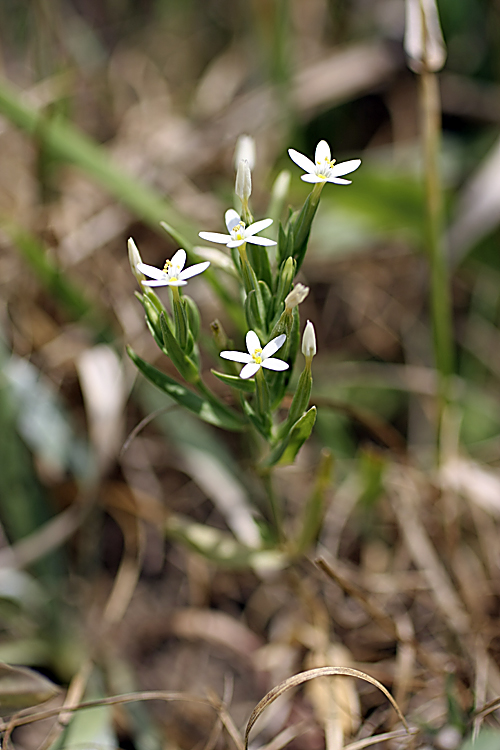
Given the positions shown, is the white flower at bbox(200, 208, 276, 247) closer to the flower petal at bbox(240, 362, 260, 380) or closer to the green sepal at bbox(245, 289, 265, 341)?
the green sepal at bbox(245, 289, 265, 341)

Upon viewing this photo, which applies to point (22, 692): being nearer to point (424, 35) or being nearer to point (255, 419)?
point (255, 419)

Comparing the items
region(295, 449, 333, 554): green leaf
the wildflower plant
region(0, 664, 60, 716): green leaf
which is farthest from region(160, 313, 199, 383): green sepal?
region(0, 664, 60, 716): green leaf

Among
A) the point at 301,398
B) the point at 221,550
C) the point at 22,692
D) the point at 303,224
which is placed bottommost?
the point at 22,692

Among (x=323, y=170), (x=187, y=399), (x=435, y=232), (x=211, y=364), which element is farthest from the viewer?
(x=211, y=364)

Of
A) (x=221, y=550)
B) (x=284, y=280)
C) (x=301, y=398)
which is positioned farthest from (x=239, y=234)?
(x=221, y=550)

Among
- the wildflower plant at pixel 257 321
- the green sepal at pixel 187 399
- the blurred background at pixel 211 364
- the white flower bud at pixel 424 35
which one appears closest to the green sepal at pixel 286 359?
the wildflower plant at pixel 257 321
